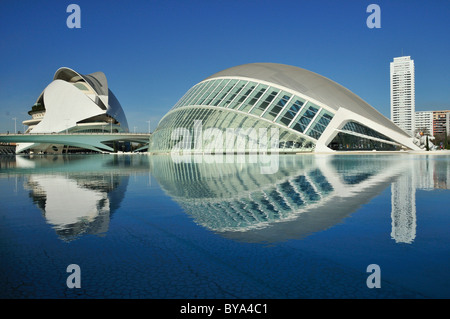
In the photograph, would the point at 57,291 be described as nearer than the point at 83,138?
Yes

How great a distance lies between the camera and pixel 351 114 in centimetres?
4128

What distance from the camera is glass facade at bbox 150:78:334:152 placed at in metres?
39.6

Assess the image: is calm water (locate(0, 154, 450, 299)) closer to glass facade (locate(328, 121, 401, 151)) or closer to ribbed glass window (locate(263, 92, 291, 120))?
ribbed glass window (locate(263, 92, 291, 120))

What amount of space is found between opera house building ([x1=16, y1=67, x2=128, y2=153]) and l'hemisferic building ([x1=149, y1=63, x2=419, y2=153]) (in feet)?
164

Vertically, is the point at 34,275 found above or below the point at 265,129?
below

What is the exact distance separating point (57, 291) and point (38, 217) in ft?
13.8

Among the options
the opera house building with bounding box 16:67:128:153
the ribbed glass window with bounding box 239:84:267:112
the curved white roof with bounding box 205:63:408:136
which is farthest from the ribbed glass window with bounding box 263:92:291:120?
the opera house building with bounding box 16:67:128:153

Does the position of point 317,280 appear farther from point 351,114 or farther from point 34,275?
point 351,114

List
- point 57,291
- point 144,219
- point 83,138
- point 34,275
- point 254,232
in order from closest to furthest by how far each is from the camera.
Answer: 1. point 57,291
2. point 34,275
3. point 254,232
4. point 144,219
5. point 83,138

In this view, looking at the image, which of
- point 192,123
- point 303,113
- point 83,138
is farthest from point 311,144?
point 83,138

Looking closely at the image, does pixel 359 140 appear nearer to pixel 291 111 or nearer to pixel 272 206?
pixel 291 111

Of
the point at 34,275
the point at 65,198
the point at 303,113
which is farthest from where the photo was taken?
the point at 303,113

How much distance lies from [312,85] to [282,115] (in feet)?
27.5
